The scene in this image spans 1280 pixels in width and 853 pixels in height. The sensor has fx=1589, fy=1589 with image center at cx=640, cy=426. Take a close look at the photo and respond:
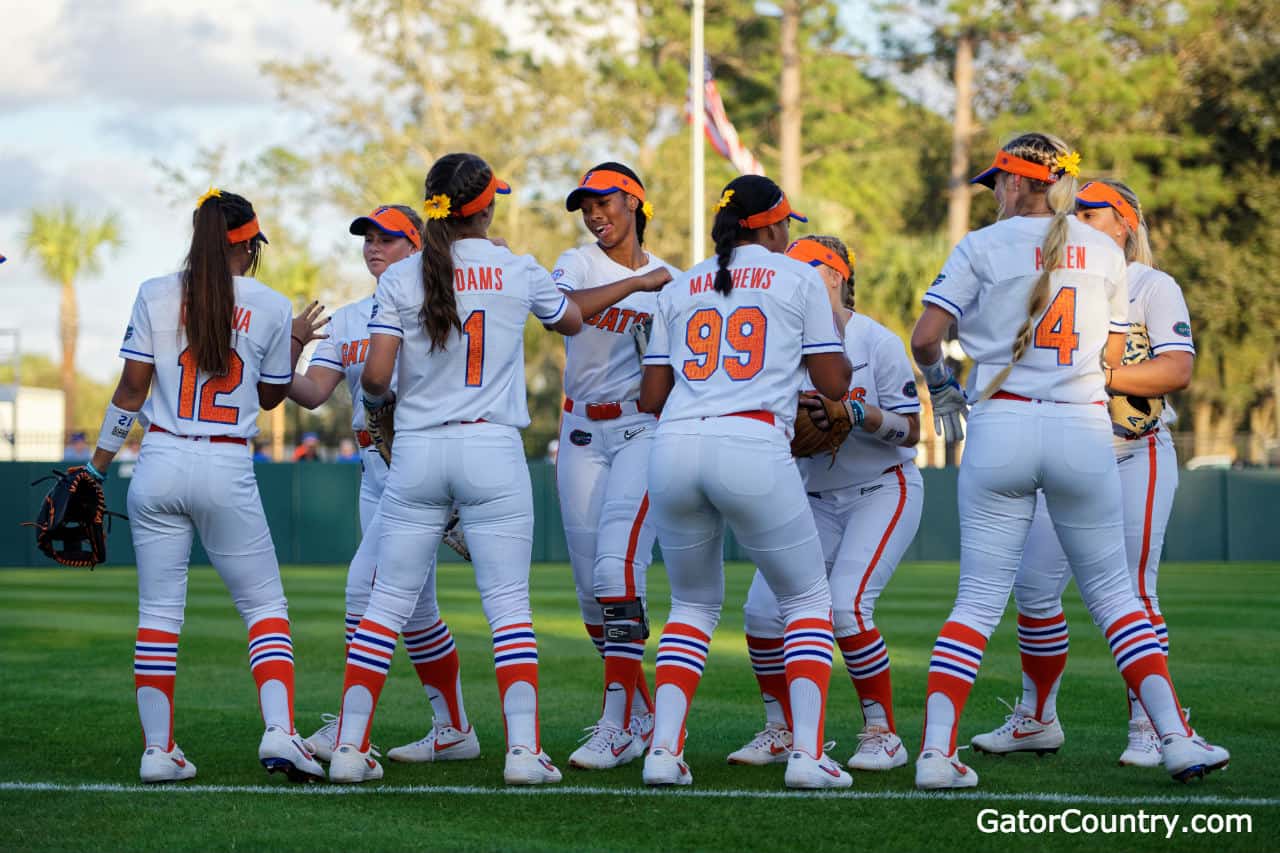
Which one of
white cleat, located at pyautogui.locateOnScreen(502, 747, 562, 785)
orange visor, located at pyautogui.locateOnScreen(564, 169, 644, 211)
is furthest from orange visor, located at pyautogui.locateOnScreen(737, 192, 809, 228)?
white cleat, located at pyautogui.locateOnScreen(502, 747, 562, 785)

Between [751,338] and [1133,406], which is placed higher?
[751,338]

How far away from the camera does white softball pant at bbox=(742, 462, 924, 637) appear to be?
6.43 metres

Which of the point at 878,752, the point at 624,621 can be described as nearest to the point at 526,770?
the point at 624,621

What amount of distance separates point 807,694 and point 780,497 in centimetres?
72

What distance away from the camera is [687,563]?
5.86 m

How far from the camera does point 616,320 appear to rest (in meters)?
6.67

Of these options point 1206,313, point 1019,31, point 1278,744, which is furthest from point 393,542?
point 1206,313

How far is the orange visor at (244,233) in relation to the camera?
6094 mm

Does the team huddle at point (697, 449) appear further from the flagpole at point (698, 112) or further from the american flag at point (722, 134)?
the flagpole at point (698, 112)

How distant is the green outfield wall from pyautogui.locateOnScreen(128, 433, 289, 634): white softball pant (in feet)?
53.6

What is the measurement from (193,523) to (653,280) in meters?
2.06

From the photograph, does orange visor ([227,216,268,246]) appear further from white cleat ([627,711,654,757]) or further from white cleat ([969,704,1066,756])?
white cleat ([969,704,1066,756])

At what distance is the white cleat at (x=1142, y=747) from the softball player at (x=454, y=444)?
234 cm

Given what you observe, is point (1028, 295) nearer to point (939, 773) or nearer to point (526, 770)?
point (939, 773)
